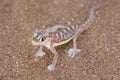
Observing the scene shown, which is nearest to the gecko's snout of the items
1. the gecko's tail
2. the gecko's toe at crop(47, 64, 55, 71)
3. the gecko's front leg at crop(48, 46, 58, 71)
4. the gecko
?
the gecko

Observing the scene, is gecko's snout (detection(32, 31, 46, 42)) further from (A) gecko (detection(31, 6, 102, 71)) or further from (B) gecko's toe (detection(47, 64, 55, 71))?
(B) gecko's toe (detection(47, 64, 55, 71))

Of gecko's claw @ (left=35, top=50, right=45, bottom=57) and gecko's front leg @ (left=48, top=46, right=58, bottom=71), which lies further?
gecko's claw @ (left=35, top=50, right=45, bottom=57)

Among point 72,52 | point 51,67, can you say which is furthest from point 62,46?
point 51,67

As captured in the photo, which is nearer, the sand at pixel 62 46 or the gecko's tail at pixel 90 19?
the sand at pixel 62 46

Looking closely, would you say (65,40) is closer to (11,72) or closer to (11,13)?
(11,72)

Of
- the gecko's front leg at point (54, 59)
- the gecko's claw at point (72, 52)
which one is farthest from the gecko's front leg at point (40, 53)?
the gecko's claw at point (72, 52)

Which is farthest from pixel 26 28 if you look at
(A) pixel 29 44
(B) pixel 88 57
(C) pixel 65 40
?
(B) pixel 88 57

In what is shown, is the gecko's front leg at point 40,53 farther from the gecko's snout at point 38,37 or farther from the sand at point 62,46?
the gecko's snout at point 38,37

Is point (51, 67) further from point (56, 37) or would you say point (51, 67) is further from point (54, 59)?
point (56, 37)
